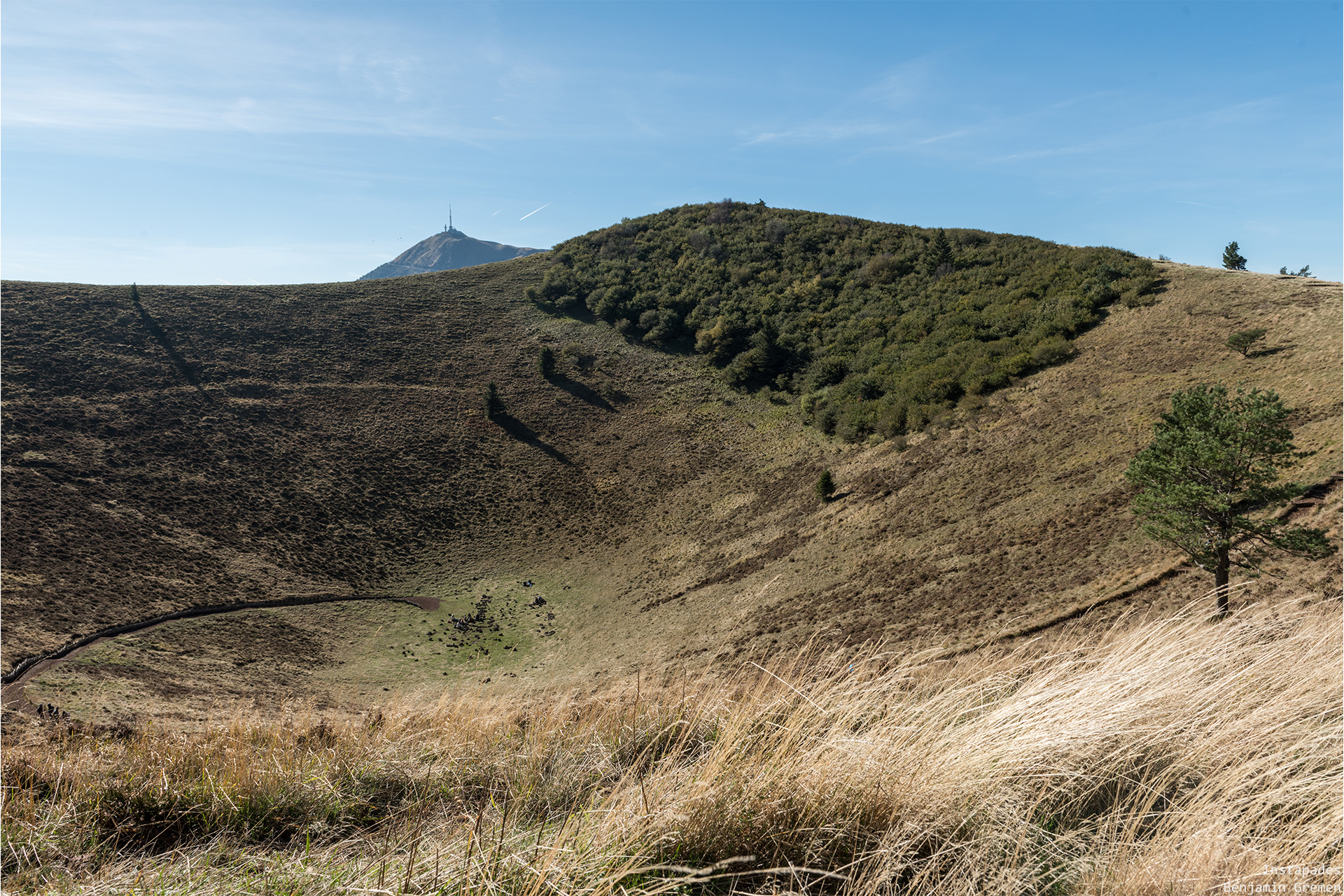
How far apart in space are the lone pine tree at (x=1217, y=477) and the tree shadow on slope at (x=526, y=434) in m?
29.0

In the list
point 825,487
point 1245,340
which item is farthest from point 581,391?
point 1245,340

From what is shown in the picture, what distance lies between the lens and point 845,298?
4559 centimetres

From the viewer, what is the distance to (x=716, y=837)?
7.45 feet

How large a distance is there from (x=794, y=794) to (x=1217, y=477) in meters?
13.8

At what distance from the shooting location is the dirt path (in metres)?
12.3

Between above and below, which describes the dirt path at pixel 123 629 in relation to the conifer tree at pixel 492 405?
below

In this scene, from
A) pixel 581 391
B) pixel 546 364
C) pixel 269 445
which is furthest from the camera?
pixel 546 364

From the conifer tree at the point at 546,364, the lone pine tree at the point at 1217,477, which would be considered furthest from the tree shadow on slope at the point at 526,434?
the lone pine tree at the point at 1217,477

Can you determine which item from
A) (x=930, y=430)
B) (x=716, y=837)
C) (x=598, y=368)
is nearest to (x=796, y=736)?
(x=716, y=837)

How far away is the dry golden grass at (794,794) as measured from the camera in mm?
2121

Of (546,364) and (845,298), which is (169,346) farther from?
(845,298)

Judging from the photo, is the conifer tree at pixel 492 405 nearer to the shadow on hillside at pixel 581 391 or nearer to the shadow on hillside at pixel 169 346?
the shadow on hillside at pixel 581 391

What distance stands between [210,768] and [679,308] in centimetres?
4938

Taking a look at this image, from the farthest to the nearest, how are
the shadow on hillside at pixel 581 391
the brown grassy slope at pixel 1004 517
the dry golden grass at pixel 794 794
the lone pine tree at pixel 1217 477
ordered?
the shadow on hillside at pixel 581 391, the brown grassy slope at pixel 1004 517, the lone pine tree at pixel 1217 477, the dry golden grass at pixel 794 794
